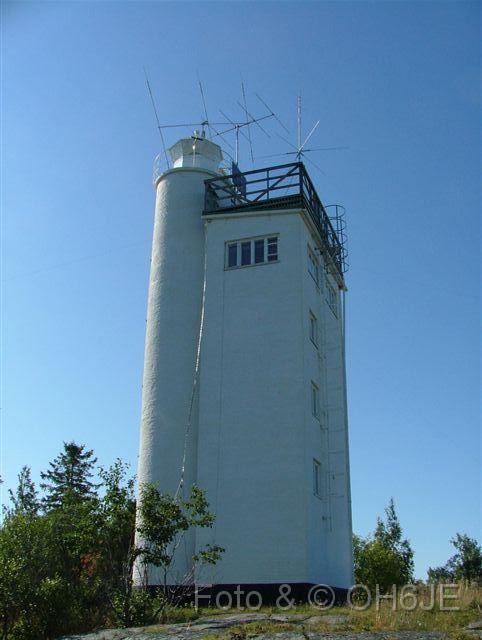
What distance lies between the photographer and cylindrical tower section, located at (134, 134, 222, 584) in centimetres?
2752

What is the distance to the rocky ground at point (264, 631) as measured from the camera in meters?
14.9

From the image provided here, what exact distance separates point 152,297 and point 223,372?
5389mm

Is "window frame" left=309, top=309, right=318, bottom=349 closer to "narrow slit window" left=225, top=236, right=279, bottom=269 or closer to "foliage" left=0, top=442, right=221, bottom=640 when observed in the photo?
"narrow slit window" left=225, top=236, right=279, bottom=269

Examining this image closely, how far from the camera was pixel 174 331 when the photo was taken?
29594mm

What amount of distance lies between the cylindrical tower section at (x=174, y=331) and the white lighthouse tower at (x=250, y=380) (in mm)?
47

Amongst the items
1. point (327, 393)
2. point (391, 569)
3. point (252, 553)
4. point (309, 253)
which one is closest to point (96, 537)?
point (252, 553)

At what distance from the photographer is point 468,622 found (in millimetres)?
16578

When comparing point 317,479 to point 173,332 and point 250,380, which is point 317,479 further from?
point 173,332

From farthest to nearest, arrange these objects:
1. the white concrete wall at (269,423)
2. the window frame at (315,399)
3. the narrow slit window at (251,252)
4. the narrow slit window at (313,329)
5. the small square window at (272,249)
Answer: the narrow slit window at (313,329) < the narrow slit window at (251,252) < the small square window at (272,249) < the window frame at (315,399) < the white concrete wall at (269,423)

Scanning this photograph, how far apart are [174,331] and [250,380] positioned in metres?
4.32

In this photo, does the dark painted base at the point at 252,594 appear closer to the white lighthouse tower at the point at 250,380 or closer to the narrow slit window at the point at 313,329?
the white lighthouse tower at the point at 250,380

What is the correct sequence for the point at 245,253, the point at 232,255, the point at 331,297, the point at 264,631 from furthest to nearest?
the point at 331,297, the point at 232,255, the point at 245,253, the point at 264,631

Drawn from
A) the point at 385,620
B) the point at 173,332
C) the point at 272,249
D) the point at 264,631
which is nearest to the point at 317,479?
the point at 173,332

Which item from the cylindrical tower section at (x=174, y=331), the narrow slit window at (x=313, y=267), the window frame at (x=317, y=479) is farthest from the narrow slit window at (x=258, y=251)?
the window frame at (x=317, y=479)
